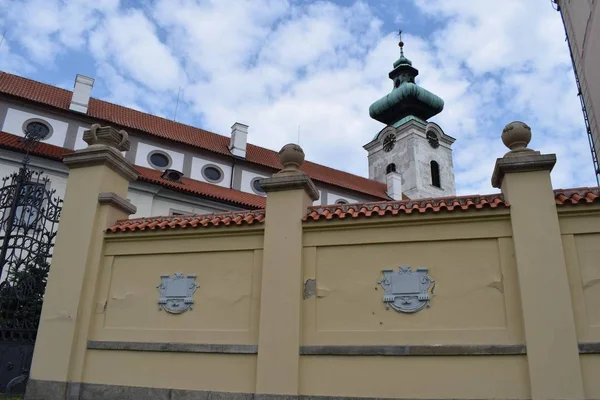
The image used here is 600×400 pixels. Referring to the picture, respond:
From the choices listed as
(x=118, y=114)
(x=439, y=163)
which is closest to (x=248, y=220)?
(x=118, y=114)

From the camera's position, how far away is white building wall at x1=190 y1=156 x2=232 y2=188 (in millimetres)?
24359

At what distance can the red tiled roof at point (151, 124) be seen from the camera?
22125 millimetres

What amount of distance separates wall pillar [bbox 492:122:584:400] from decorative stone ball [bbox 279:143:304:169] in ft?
9.89

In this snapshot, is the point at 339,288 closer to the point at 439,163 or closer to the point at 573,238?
the point at 573,238

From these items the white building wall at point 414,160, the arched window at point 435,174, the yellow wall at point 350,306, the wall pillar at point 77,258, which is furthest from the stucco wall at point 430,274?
the arched window at point 435,174

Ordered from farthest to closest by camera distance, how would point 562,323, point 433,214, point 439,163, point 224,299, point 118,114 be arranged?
1. point 439,163
2. point 118,114
3. point 224,299
4. point 433,214
5. point 562,323

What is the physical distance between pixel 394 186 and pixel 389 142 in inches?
294

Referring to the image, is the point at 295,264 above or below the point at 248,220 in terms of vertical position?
below

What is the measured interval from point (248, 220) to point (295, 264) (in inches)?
42.0

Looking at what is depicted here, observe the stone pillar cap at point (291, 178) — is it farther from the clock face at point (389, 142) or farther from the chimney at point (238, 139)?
the clock face at point (389, 142)

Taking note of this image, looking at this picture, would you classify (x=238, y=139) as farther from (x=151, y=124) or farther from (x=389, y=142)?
(x=389, y=142)

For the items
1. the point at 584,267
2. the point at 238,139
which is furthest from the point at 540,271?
the point at 238,139

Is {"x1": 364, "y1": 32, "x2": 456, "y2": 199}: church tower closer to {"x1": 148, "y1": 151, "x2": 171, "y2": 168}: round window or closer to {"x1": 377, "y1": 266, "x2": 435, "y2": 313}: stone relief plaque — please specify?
{"x1": 148, "y1": 151, "x2": 171, "y2": 168}: round window

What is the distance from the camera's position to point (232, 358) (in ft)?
22.8
